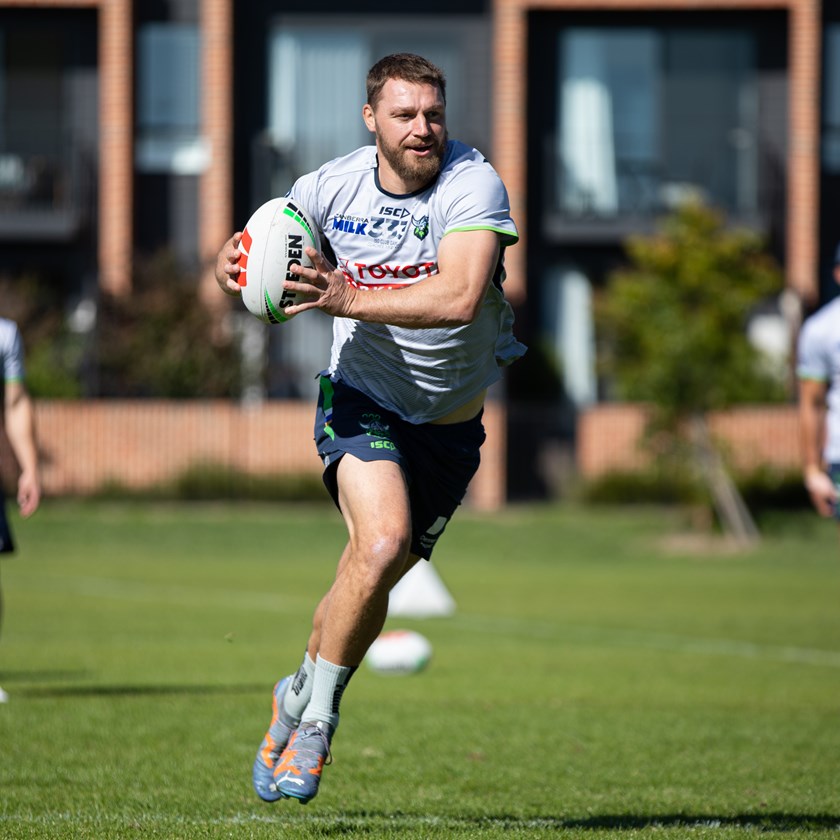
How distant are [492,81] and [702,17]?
4.59 metres

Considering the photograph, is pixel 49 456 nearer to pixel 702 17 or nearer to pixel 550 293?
pixel 550 293

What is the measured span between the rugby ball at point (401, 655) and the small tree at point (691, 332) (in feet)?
45.4

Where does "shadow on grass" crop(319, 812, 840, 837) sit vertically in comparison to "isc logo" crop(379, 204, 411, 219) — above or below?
below

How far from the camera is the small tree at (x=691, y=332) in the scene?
24.7m

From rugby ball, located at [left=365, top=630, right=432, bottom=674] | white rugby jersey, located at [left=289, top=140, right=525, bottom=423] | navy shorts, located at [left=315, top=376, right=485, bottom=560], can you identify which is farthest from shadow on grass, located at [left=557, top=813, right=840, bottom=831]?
rugby ball, located at [left=365, top=630, right=432, bottom=674]

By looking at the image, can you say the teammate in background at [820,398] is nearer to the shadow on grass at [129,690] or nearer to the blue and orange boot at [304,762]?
the shadow on grass at [129,690]

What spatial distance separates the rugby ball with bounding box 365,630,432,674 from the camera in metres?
11.4

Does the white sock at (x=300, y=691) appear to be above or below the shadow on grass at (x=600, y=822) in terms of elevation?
above

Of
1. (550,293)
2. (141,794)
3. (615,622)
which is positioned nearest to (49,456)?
(550,293)

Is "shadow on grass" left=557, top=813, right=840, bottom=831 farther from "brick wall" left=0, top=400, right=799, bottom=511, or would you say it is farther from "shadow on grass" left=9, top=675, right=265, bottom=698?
"brick wall" left=0, top=400, right=799, bottom=511

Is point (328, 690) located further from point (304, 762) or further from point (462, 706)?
point (462, 706)

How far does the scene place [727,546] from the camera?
24922 mm

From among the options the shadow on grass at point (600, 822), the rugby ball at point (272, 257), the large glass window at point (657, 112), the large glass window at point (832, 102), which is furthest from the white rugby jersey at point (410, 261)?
the large glass window at point (832, 102)

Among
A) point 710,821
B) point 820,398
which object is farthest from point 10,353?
point 710,821
